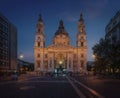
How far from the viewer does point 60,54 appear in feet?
605

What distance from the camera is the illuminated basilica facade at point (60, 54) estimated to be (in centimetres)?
17912

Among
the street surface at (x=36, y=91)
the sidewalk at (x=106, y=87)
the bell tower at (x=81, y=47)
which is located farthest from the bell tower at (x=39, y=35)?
the street surface at (x=36, y=91)

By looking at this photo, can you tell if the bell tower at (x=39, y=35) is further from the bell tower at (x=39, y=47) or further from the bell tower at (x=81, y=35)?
the bell tower at (x=81, y=35)

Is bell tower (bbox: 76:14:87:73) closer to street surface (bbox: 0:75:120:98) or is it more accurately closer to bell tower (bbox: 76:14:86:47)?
bell tower (bbox: 76:14:86:47)

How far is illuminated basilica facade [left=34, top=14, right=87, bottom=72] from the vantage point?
179 meters

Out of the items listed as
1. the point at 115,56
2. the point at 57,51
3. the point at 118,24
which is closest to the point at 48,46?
the point at 57,51

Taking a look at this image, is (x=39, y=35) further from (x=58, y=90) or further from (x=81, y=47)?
(x=58, y=90)

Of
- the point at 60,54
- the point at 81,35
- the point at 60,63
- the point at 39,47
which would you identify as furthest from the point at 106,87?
the point at 60,63

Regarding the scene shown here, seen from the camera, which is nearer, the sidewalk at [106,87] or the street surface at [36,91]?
the street surface at [36,91]

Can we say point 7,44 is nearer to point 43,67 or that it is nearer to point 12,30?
point 12,30

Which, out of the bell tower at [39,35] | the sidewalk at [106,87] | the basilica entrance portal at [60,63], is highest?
the bell tower at [39,35]

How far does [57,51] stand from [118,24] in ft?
276

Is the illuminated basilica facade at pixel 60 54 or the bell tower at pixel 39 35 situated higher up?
the bell tower at pixel 39 35

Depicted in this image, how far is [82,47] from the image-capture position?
180 metres
